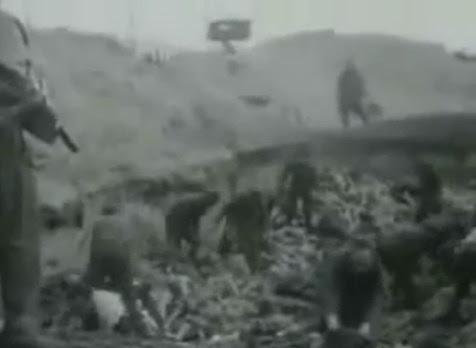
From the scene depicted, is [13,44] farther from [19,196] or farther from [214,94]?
[214,94]

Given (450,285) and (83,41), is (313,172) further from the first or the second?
(83,41)

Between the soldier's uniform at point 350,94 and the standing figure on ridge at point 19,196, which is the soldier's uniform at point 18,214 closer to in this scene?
the standing figure on ridge at point 19,196

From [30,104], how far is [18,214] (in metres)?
0.39

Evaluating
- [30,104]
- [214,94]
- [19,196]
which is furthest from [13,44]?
Answer: [214,94]

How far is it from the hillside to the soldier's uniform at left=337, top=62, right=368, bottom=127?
29 mm

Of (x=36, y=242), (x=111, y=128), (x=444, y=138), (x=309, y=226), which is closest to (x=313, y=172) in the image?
(x=309, y=226)

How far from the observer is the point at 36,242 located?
13.9ft

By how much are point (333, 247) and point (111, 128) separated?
88 centimetres

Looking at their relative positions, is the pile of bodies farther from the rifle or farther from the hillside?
the rifle

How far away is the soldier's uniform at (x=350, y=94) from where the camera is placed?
4.22 meters

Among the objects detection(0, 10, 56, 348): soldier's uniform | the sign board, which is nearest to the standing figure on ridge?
detection(0, 10, 56, 348): soldier's uniform

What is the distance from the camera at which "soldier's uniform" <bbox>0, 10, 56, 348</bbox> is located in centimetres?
422

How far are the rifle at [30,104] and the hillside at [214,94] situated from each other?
1.5 inches

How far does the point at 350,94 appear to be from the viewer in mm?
4234
